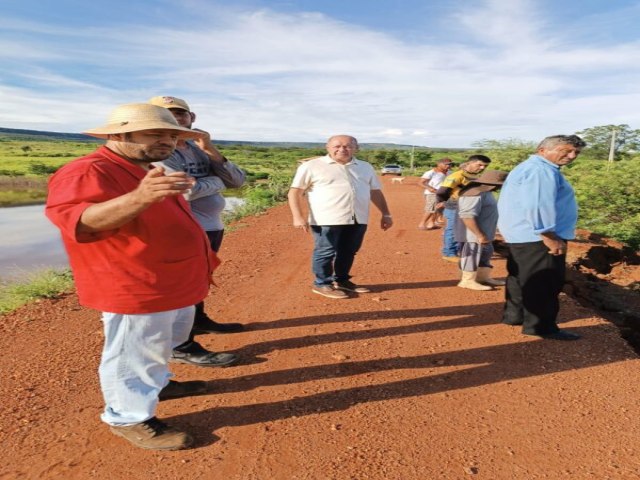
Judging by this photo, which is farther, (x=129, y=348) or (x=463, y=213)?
(x=463, y=213)

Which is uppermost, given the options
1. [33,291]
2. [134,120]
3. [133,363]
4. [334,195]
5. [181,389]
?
[134,120]

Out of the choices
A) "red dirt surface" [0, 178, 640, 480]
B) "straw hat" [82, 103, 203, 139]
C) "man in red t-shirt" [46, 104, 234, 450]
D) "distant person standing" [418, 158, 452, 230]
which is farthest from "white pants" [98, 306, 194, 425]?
"distant person standing" [418, 158, 452, 230]

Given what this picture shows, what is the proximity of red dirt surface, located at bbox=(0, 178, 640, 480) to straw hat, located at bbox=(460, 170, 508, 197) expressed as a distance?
1.14 m

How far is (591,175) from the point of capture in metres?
9.60

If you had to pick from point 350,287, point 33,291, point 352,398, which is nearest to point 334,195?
point 350,287

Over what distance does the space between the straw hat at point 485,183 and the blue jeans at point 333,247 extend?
118 centimetres

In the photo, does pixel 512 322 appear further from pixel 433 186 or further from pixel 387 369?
pixel 433 186

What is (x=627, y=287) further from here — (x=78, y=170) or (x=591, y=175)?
(x=78, y=170)

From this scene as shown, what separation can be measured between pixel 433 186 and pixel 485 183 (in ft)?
12.4

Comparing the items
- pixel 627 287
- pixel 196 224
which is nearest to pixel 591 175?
pixel 627 287

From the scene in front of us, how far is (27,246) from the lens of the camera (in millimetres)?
12391

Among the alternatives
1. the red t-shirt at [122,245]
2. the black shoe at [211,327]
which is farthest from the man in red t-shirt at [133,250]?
the black shoe at [211,327]

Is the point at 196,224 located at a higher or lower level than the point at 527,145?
lower

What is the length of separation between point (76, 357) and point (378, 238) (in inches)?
224
